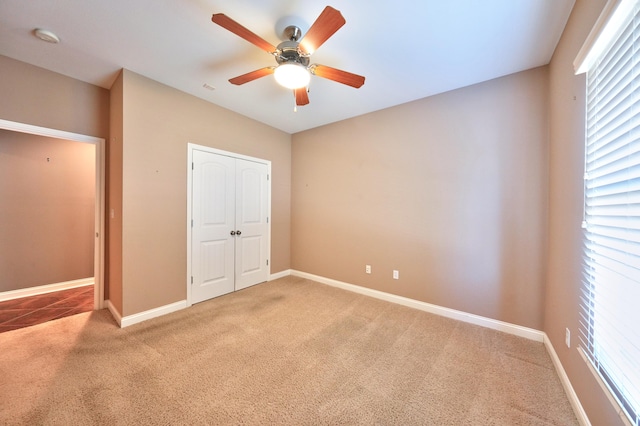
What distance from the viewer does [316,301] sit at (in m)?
3.28

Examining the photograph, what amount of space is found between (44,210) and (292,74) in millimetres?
4364

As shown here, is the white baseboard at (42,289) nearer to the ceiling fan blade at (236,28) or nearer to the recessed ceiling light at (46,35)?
the recessed ceiling light at (46,35)

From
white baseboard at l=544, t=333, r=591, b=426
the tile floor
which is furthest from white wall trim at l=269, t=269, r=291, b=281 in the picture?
white baseboard at l=544, t=333, r=591, b=426

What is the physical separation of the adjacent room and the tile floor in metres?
0.19

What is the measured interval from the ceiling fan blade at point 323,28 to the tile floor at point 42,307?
12.9ft

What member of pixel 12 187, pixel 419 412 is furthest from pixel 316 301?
pixel 12 187

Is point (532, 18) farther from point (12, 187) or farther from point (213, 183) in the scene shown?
point (12, 187)

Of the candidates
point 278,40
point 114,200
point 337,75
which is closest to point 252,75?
point 278,40

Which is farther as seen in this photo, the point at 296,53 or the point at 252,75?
the point at 252,75

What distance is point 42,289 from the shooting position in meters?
3.43

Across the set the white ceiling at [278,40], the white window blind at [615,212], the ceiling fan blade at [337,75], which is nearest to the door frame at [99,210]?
the white ceiling at [278,40]

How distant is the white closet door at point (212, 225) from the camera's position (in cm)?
313

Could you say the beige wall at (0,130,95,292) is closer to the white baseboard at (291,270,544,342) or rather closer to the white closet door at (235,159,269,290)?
the white closet door at (235,159,269,290)

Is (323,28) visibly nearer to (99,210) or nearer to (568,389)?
(568,389)
